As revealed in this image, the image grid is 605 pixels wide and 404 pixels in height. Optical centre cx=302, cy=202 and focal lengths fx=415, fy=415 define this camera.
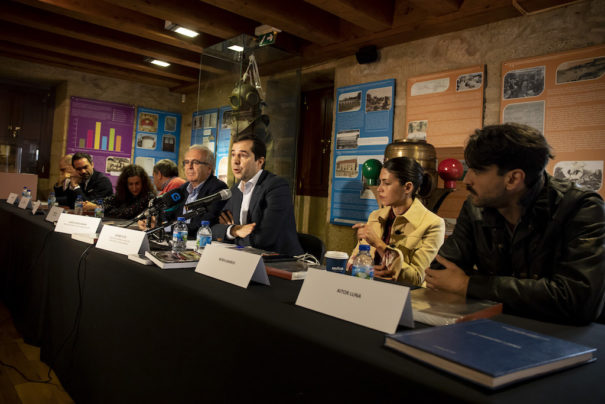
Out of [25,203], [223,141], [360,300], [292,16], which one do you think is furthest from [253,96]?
[360,300]

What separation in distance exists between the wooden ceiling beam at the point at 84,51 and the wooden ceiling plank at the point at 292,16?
2.80m

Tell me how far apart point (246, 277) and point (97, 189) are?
4.17 m

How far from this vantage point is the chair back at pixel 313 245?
7.59ft

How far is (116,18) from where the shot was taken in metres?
4.32

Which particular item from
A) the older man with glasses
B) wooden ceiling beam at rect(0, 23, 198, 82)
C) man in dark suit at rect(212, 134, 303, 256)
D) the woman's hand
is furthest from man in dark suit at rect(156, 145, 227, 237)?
wooden ceiling beam at rect(0, 23, 198, 82)

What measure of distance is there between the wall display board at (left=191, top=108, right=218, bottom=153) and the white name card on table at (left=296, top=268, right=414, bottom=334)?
472 cm

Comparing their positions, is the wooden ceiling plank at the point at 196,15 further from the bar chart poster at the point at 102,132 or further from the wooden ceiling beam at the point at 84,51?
the bar chart poster at the point at 102,132

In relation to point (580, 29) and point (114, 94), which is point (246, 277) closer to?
point (580, 29)

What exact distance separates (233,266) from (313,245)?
1203 mm

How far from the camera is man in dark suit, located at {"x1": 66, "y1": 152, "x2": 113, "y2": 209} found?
184 inches

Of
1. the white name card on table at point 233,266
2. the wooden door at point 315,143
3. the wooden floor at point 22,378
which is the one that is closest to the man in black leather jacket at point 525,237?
the white name card on table at point 233,266

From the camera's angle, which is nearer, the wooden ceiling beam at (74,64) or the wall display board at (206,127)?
the wall display board at (206,127)

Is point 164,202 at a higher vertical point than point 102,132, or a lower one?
lower

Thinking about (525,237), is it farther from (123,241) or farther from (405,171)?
(123,241)
